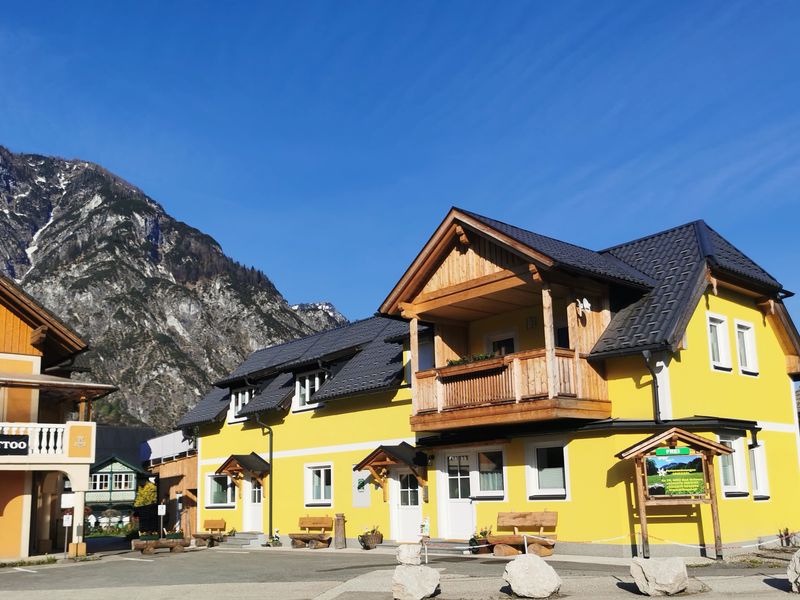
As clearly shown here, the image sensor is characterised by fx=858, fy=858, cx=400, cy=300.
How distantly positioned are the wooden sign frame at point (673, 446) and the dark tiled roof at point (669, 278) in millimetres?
1840

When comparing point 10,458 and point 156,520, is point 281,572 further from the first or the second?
point 156,520

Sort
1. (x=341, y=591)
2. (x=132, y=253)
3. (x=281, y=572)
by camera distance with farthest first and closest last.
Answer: (x=132, y=253), (x=281, y=572), (x=341, y=591)

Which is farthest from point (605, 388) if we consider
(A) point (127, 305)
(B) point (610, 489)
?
(A) point (127, 305)

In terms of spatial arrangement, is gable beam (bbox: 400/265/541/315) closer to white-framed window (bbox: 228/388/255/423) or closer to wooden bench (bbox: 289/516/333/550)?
wooden bench (bbox: 289/516/333/550)

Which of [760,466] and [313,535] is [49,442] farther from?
[760,466]

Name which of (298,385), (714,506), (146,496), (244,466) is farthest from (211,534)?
Result: (146,496)

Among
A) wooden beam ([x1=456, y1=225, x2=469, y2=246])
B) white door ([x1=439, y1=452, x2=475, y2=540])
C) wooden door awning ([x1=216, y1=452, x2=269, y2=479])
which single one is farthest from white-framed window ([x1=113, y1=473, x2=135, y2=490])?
wooden beam ([x1=456, y1=225, x2=469, y2=246])

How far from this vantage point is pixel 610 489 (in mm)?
17781

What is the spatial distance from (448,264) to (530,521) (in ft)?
20.8

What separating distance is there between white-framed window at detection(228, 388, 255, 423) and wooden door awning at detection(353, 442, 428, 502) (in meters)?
8.34

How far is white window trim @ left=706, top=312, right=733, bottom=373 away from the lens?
19.4m

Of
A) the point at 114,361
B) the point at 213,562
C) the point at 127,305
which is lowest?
the point at 213,562

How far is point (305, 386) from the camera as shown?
27.8 metres

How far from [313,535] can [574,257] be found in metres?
11.3
